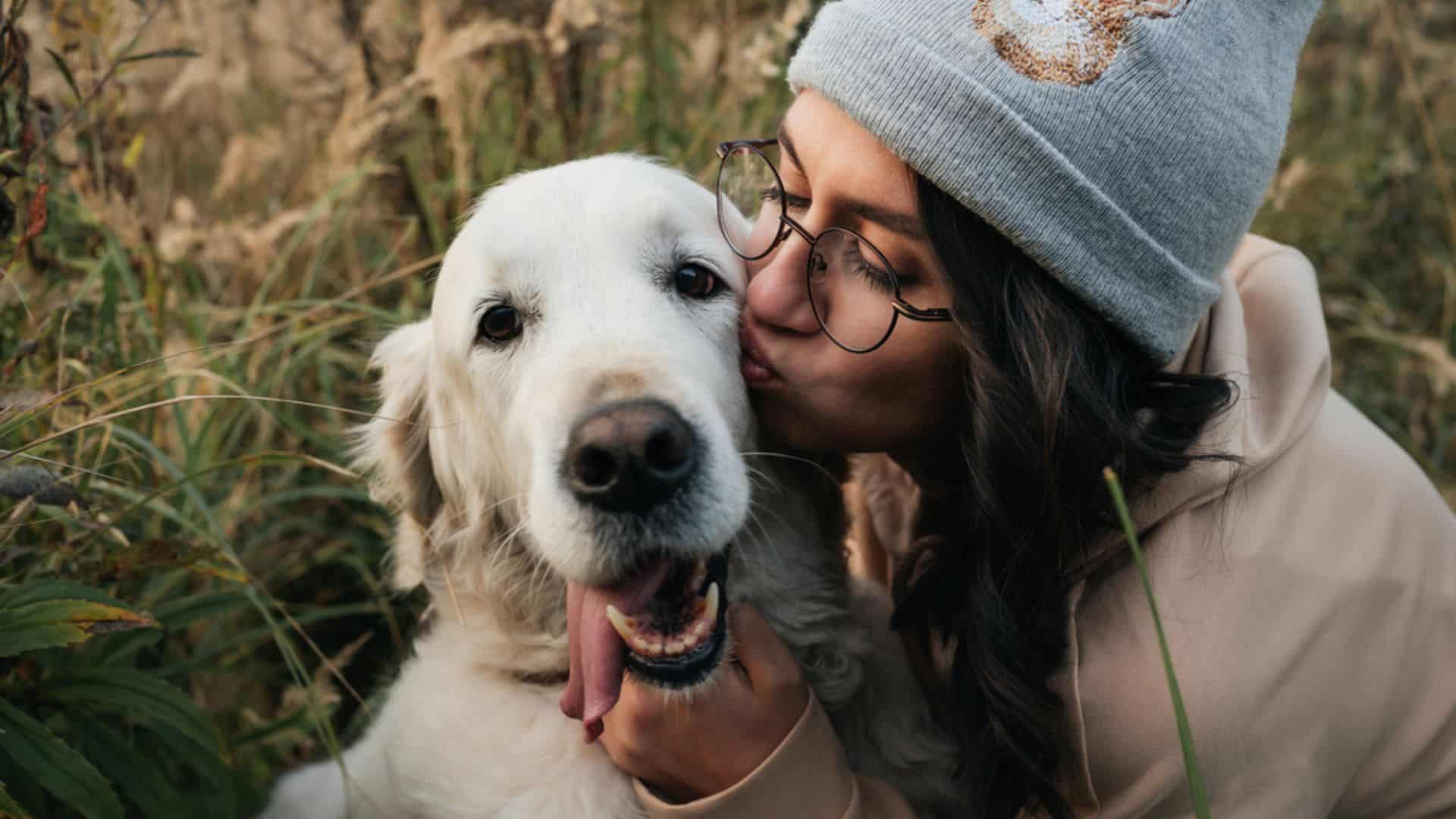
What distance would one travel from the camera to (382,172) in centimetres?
327

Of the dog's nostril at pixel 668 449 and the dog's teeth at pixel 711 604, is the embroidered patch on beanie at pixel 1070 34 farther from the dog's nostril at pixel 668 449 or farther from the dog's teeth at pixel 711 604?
the dog's teeth at pixel 711 604

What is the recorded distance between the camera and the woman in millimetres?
1646

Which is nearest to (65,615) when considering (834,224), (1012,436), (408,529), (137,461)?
(408,529)

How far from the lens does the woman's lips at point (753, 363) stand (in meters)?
1.86

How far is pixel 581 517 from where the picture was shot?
5.27 feet

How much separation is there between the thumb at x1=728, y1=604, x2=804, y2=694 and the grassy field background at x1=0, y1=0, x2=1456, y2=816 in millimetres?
749

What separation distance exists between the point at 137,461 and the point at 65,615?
987 millimetres

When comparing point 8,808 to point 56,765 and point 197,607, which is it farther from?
point 197,607

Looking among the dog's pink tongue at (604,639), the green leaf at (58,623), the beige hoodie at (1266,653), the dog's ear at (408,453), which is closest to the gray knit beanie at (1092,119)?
the beige hoodie at (1266,653)

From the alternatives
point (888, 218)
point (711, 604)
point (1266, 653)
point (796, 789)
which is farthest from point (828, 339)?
point (1266, 653)

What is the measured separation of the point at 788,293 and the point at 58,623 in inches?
47.3

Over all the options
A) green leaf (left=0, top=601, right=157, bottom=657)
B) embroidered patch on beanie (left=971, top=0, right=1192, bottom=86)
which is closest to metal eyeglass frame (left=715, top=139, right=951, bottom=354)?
embroidered patch on beanie (left=971, top=0, right=1192, bottom=86)

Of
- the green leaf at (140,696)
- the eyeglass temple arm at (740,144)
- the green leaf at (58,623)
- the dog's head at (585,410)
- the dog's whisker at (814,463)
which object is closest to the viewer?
the green leaf at (58,623)

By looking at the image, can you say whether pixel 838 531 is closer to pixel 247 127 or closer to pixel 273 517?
pixel 273 517
